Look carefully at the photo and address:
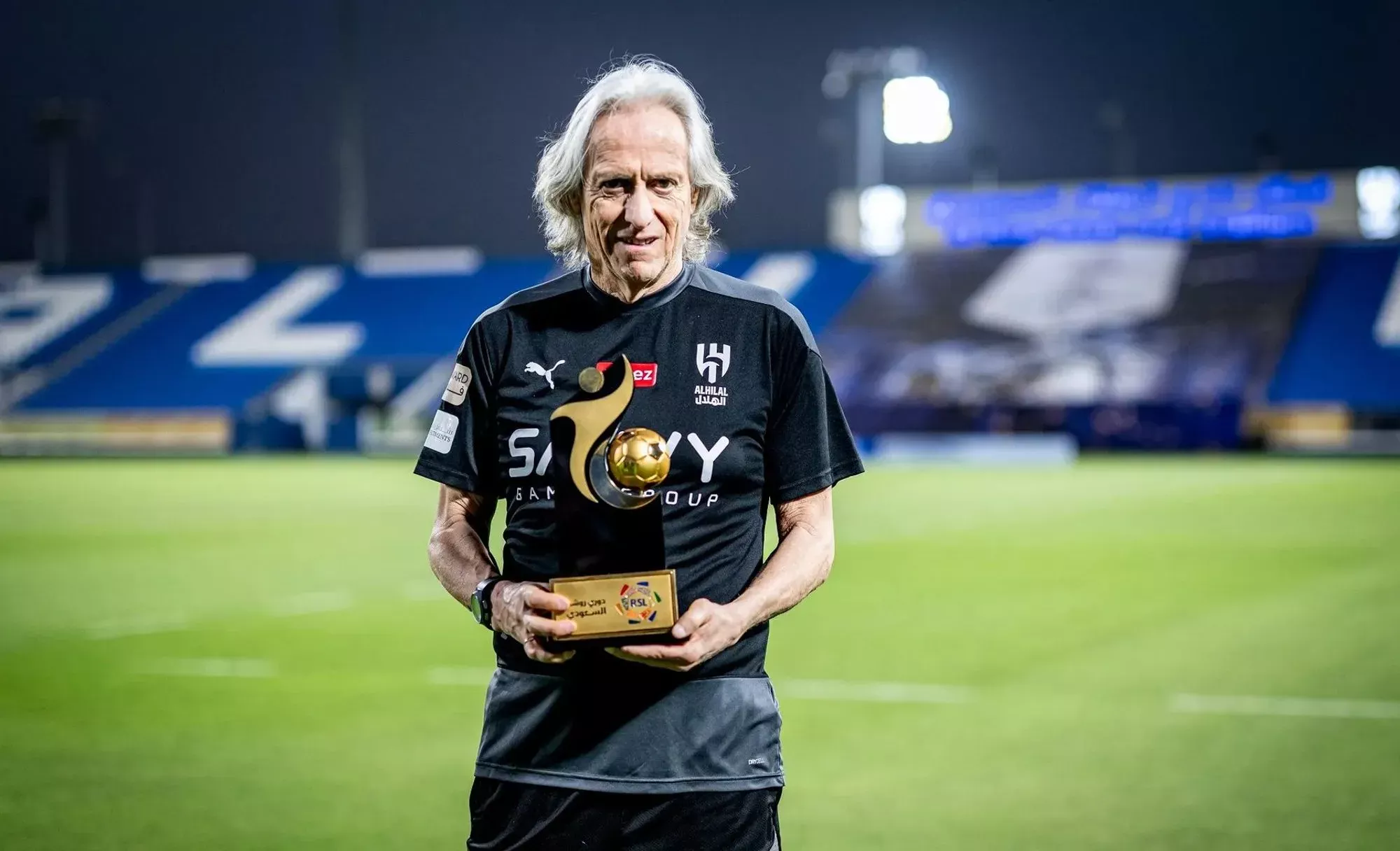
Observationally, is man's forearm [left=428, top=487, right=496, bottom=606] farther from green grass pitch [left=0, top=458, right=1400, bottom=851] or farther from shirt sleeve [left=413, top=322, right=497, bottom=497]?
green grass pitch [left=0, top=458, right=1400, bottom=851]

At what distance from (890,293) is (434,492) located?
80.6 feet

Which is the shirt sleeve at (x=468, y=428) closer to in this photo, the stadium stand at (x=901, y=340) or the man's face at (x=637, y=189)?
the man's face at (x=637, y=189)

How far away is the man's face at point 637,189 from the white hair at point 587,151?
0.06 ft

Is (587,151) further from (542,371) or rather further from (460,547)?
(460,547)

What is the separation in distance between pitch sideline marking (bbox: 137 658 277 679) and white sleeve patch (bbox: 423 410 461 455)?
272 inches

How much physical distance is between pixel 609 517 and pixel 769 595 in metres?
0.37

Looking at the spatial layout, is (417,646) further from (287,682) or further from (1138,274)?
(1138,274)

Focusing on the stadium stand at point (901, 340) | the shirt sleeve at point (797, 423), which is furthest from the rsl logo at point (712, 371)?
the stadium stand at point (901, 340)

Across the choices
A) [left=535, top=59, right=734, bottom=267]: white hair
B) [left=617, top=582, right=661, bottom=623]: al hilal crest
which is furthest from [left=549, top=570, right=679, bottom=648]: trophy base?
[left=535, top=59, right=734, bottom=267]: white hair

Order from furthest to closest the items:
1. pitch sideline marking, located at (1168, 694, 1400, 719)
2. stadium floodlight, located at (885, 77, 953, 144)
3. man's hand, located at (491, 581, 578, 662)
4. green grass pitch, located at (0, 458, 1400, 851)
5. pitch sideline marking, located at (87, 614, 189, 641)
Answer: stadium floodlight, located at (885, 77, 953, 144) < pitch sideline marking, located at (87, 614, 189, 641) < pitch sideline marking, located at (1168, 694, 1400, 719) < green grass pitch, located at (0, 458, 1400, 851) < man's hand, located at (491, 581, 578, 662)

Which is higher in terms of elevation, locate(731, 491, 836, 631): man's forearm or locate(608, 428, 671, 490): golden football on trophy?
locate(608, 428, 671, 490): golden football on trophy

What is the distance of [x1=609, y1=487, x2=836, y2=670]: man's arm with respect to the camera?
279cm

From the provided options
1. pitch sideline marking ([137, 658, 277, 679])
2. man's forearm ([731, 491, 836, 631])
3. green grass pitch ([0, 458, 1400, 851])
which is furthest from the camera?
pitch sideline marking ([137, 658, 277, 679])

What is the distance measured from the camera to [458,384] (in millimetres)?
3219
